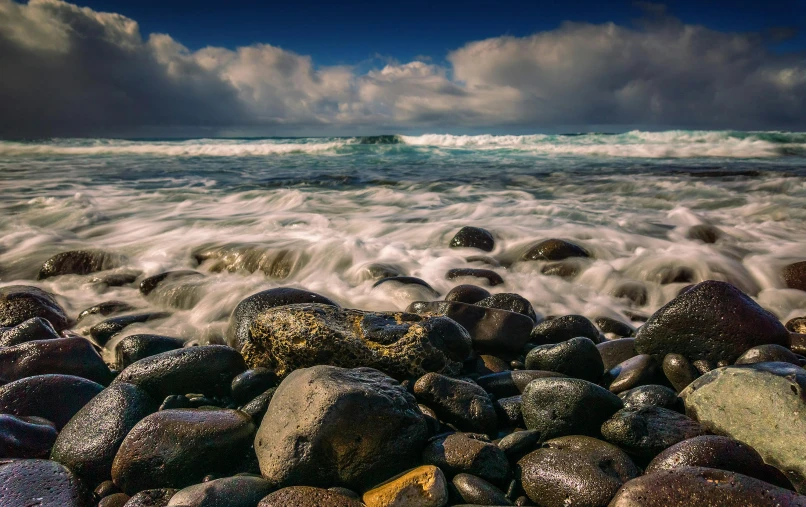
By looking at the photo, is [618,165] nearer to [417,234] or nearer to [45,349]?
[417,234]

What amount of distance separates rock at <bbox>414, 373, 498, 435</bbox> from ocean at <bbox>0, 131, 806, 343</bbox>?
2305mm

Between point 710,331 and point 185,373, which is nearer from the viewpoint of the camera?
point 185,373

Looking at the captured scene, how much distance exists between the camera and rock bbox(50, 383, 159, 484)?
2238 millimetres

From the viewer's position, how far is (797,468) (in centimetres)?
208

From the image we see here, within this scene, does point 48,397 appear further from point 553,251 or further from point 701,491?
point 553,251

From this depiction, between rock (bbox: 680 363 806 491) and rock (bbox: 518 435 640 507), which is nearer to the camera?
rock (bbox: 518 435 640 507)

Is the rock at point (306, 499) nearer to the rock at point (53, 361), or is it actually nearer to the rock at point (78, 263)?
the rock at point (53, 361)

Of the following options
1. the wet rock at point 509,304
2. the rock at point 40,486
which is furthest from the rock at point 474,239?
the rock at point 40,486

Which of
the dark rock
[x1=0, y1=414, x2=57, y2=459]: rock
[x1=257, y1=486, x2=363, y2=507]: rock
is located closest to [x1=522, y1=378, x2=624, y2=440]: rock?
the dark rock

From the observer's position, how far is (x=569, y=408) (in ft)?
7.79

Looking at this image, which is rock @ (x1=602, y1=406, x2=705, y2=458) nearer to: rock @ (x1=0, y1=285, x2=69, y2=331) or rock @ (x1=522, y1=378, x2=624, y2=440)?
rock @ (x1=522, y1=378, x2=624, y2=440)

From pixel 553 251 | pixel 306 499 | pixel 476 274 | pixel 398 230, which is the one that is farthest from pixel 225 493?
pixel 398 230

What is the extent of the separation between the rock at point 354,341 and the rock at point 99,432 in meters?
0.70

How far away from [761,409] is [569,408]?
0.79 meters
